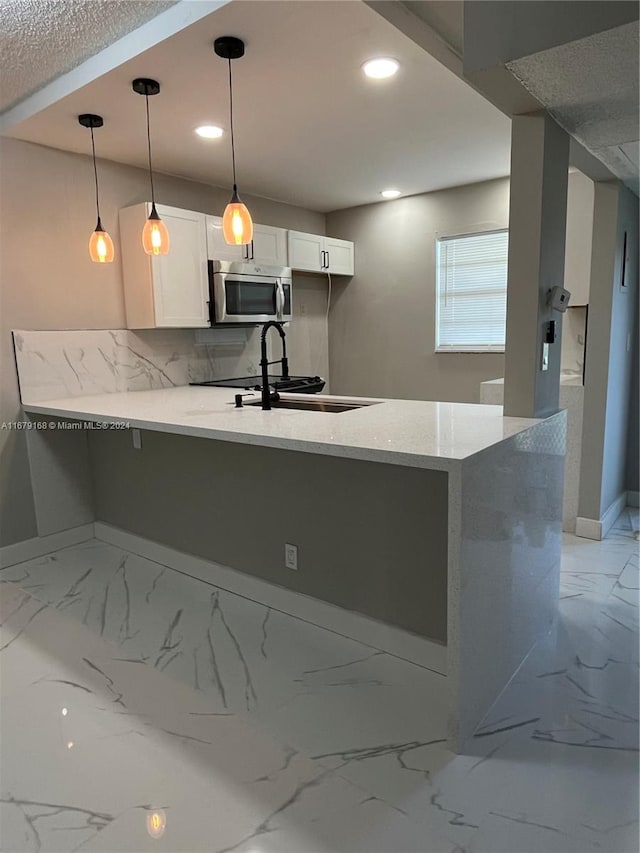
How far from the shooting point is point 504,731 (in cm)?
185

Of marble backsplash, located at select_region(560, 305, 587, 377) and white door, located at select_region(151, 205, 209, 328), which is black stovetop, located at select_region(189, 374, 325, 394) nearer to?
white door, located at select_region(151, 205, 209, 328)

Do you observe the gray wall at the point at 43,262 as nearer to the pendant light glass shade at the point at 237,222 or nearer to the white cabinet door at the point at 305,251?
the white cabinet door at the point at 305,251

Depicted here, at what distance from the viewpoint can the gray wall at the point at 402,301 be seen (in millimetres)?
4461

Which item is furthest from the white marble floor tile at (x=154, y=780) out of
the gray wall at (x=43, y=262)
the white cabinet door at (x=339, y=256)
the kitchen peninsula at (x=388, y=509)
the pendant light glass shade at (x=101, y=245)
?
the white cabinet door at (x=339, y=256)

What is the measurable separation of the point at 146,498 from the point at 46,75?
2.16 metres

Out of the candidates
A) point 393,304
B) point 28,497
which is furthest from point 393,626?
point 393,304

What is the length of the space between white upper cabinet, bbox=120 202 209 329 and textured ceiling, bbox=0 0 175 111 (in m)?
0.96

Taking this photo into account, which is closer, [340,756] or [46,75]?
[340,756]

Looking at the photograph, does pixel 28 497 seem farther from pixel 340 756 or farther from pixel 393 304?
pixel 393 304

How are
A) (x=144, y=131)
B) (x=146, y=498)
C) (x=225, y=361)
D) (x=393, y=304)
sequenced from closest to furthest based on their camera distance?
(x=144, y=131) < (x=146, y=498) < (x=225, y=361) < (x=393, y=304)

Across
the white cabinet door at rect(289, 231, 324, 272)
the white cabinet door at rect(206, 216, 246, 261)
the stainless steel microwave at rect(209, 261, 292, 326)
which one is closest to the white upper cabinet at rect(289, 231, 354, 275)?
the white cabinet door at rect(289, 231, 324, 272)

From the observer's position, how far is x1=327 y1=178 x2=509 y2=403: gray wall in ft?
14.6

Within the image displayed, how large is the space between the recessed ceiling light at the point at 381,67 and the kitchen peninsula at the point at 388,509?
1.40 m

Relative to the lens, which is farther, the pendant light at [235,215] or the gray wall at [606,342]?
the gray wall at [606,342]
